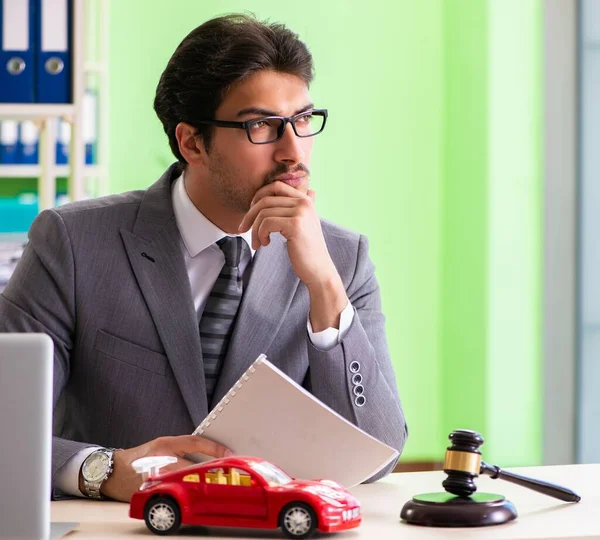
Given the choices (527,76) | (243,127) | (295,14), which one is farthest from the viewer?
(295,14)

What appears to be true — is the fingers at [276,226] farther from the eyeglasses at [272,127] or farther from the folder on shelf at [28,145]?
the folder on shelf at [28,145]

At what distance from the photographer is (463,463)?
3.98 ft

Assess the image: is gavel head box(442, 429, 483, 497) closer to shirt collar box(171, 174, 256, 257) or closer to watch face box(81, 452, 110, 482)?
watch face box(81, 452, 110, 482)

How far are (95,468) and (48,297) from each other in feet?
1.42

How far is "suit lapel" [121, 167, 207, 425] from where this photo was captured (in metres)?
1.72

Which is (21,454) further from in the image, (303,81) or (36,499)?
(303,81)

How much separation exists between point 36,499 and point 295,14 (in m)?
4.07

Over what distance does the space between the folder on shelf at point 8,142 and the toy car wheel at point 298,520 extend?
115 inches

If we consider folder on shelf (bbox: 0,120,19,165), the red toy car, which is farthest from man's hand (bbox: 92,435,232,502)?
folder on shelf (bbox: 0,120,19,165)

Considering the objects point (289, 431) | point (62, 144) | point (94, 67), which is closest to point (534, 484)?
point (289, 431)

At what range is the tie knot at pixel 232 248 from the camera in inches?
71.9

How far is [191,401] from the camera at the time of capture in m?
1.71

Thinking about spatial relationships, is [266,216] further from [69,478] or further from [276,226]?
[69,478]

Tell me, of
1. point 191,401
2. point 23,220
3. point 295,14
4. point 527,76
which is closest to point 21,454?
point 191,401
